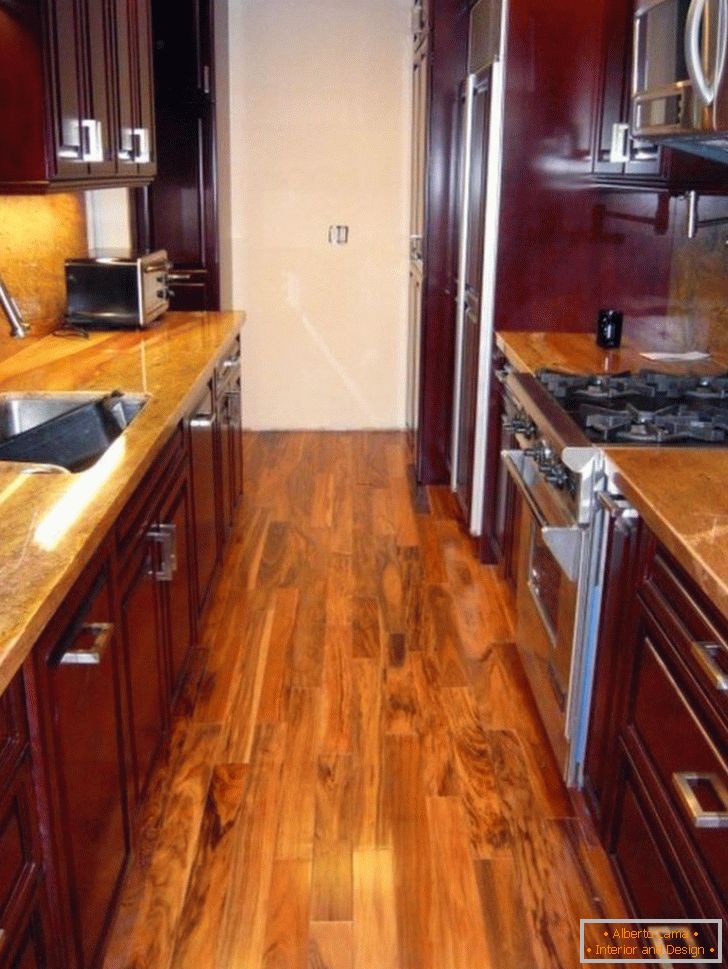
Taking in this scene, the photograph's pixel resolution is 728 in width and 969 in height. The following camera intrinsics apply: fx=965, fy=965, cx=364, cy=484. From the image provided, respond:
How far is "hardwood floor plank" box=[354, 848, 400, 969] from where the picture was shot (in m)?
1.87

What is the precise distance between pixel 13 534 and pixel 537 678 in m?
1.56

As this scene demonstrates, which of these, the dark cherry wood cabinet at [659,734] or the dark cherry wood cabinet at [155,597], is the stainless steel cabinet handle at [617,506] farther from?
the dark cherry wood cabinet at [155,597]

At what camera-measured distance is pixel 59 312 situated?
362 centimetres

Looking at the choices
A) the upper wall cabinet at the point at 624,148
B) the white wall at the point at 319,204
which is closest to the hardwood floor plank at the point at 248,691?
the upper wall cabinet at the point at 624,148

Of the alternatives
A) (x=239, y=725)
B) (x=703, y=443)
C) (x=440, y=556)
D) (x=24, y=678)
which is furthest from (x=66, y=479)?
(x=440, y=556)

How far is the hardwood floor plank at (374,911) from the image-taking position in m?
1.87

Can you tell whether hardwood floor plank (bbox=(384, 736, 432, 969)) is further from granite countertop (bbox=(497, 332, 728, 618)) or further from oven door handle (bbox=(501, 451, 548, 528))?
granite countertop (bbox=(497, 332, 728, 618))

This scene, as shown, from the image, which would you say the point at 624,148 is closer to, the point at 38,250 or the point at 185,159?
the point at 38,250

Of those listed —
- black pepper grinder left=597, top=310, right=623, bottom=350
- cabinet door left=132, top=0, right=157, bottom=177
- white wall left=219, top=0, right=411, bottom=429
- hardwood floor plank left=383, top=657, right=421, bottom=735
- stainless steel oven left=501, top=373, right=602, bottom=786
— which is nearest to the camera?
stainless steel oven left=501, top=373, right=602, bottom=786

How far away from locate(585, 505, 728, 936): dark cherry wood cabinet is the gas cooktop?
11.0 inches

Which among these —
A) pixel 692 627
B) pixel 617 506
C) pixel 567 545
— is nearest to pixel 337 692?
pixel 567 545

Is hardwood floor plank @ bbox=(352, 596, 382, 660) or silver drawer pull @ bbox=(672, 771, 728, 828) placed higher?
silver drawer pull @ bbox=(672, 771, 728, 828)

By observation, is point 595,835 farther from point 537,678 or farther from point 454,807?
point 537,678

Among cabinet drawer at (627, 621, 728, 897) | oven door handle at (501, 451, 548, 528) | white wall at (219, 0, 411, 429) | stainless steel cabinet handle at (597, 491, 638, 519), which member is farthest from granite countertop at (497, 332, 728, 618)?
white wall at (219, 0, 411, 429)
